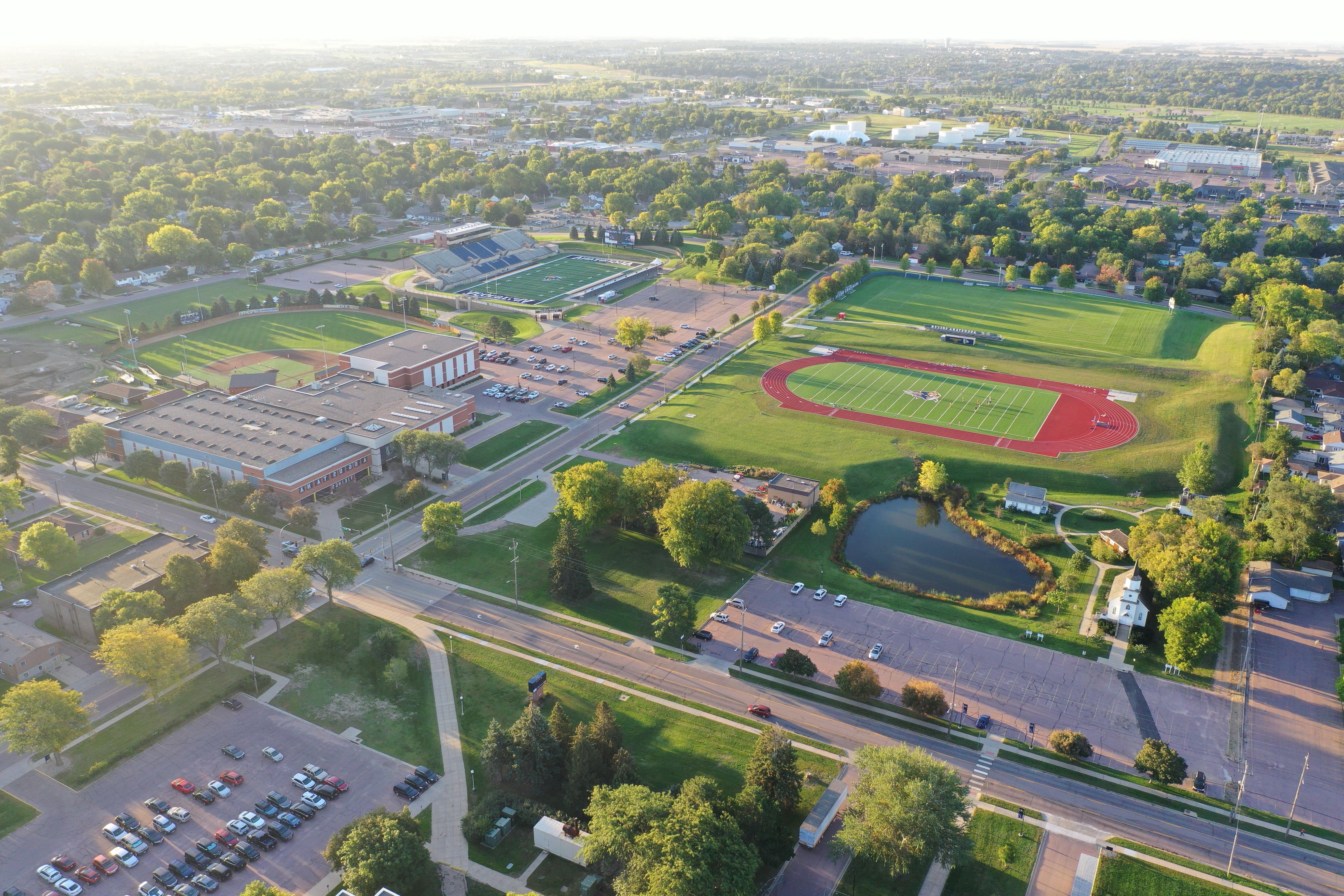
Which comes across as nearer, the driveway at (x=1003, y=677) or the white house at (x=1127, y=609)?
the driveway at (x=1003, y=677)

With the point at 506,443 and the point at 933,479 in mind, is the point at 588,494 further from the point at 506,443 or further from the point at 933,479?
the point at 933,479

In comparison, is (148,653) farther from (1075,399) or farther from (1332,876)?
(1075,399)

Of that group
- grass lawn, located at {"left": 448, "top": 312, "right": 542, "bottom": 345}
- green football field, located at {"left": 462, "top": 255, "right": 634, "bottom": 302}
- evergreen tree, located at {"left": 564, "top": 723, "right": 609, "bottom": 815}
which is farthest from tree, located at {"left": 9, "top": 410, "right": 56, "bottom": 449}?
evergreen tree, located at {"left": 564, "top": 723, "right": 609, "bottom": 815}

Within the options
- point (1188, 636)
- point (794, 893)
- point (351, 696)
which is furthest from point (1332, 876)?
point (351, 696)

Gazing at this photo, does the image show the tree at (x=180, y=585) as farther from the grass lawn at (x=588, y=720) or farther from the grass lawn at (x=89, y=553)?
the grass lawn at (x=588, y=720)

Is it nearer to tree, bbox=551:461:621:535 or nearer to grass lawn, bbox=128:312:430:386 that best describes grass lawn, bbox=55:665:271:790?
tree, bbox=551:461:621:535

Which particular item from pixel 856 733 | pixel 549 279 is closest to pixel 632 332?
pixel 549 279

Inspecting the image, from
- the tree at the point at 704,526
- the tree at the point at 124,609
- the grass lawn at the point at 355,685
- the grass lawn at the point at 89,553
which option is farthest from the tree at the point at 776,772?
the grass lawn at the point at 89,553
